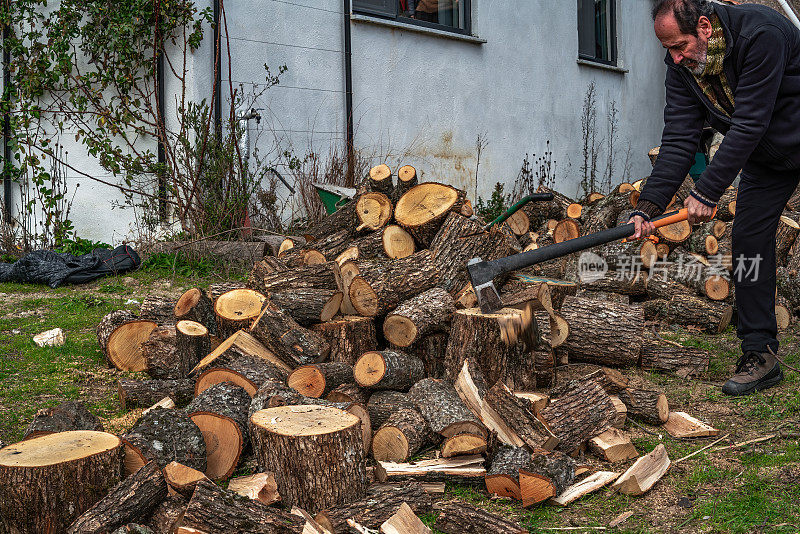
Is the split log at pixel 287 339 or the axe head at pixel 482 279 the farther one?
the split log at pixel 287 339

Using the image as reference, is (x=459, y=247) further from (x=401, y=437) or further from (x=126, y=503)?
(x=126, y=503)

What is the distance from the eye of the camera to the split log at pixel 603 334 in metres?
4.24

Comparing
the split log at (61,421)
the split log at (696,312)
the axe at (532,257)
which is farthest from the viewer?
the split log at (696,312)

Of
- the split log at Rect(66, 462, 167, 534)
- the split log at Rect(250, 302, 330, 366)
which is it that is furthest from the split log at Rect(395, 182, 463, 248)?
the split log at Rect(66, 462, 167, 534)

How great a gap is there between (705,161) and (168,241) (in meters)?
5.77

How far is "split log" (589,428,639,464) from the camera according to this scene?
3.04m

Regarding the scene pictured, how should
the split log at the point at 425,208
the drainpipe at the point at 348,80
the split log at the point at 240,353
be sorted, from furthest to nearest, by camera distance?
the drainpipe at the point at 348,80 < the split log at the point at 425,208 < the split log at the point at 240,353

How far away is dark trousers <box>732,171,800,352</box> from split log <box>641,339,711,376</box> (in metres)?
0.47

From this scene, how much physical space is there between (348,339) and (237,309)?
0.81m

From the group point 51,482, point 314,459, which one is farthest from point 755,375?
point 51,482

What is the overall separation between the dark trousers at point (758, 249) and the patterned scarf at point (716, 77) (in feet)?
1.46

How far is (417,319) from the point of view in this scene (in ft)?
12.7

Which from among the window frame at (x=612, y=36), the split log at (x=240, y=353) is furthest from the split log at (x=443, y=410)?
the window frame at (x=612, y=36)

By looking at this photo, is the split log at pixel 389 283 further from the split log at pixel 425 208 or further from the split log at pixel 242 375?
the split log at pixel 242 375
